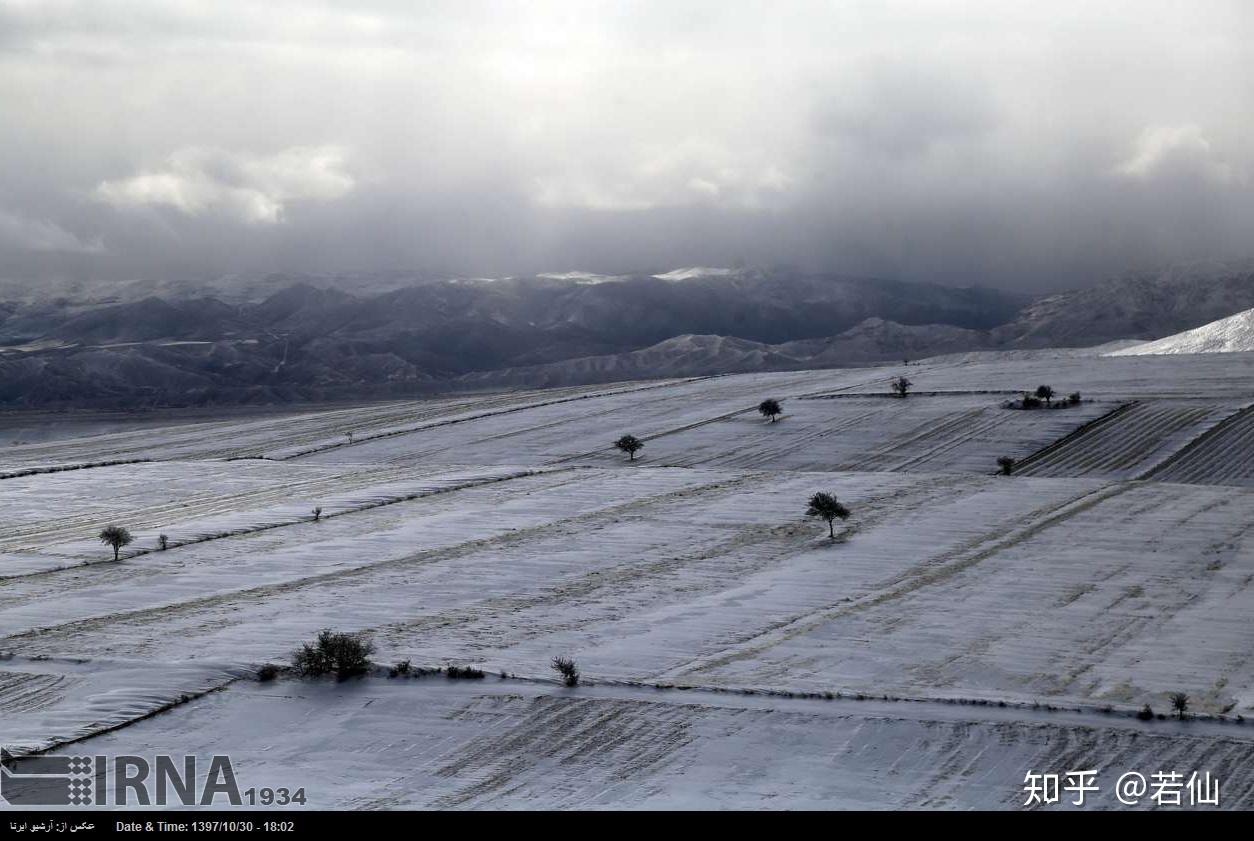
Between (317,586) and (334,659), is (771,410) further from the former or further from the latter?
(334,659)

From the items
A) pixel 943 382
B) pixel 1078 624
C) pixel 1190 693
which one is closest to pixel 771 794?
pixel 1190 693

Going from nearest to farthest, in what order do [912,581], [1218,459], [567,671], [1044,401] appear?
[567,671] < [912,581] < [1218,459] < [1044,401]

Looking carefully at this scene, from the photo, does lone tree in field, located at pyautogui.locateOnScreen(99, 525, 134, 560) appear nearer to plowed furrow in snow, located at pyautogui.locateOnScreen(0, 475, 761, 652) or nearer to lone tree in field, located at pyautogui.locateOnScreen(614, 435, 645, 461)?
plowed furrow in snow, located at pyautogui.locateOnScreen(0, 475, 761, 652)

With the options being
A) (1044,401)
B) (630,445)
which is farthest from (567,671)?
(1044,401)

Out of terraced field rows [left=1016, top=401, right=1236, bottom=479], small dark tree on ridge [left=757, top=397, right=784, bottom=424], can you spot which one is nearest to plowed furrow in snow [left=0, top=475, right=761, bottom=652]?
terraced field rows [left=1016, top=401, right=1236, bottom=479]

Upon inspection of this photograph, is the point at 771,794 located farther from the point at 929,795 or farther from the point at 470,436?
the point at 470,436

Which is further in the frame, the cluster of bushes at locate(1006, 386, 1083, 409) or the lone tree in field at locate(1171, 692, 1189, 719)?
the cluster of bushes at locate(1006, 386, 1083, 409)

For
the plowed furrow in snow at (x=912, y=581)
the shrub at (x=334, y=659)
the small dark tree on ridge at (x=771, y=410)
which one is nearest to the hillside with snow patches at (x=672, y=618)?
the plowed furrow in snow at (x=912, y=581)
